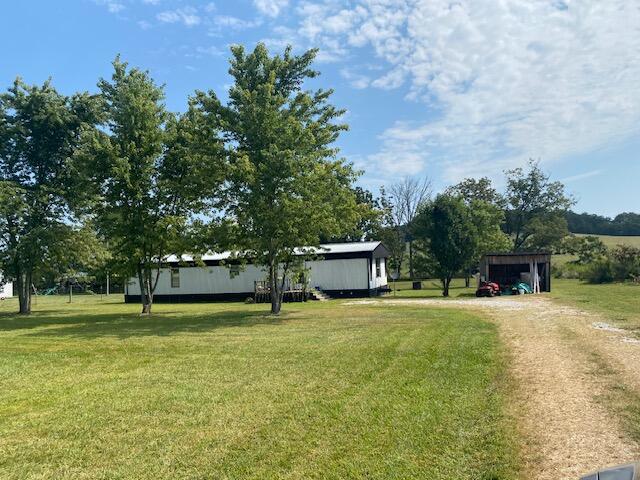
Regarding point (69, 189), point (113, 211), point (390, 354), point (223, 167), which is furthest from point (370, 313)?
point (69, 189)

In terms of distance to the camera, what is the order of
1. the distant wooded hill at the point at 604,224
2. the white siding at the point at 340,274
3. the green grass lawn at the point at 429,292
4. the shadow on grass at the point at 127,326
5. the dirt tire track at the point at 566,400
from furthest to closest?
the distant wooded hill at the point at 604,224
the white siding at the point at 340,274
the green grass lawn at the point at 429,292
the shadow on grass at the point at 127,326
the dirt tire track at the point at 566,400

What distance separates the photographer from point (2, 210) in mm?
21219

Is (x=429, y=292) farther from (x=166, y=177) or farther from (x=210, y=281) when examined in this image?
(x=166, y=177)

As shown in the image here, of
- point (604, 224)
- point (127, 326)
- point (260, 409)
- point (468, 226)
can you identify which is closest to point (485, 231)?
point (468, 226)

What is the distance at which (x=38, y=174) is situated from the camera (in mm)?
24344

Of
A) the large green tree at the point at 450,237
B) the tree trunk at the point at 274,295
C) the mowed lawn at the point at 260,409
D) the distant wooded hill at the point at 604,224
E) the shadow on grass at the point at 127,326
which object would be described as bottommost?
the shadow on grass at the point at 127,326

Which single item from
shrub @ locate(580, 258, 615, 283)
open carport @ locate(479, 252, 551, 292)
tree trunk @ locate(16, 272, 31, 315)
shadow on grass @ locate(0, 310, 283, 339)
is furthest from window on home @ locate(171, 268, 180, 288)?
shrub @ locate(580, 258, 615, 283)

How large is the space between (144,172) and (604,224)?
301ft

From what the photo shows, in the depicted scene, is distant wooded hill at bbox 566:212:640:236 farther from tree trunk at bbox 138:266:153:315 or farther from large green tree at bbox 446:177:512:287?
tree trunk at bbox 138:266:153:315

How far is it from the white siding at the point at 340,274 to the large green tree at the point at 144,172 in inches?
549

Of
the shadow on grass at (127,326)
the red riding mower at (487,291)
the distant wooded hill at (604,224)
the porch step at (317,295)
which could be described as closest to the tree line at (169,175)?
the shadow on grass at (127,326)

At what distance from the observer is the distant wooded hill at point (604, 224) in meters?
87.6

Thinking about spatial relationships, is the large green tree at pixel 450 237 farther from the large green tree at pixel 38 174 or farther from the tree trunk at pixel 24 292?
the tree trunk at pixel 24 292

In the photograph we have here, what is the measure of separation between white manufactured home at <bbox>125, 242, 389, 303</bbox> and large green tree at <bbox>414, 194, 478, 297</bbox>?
169 inches
